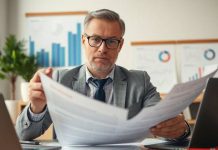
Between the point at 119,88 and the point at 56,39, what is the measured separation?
220cm

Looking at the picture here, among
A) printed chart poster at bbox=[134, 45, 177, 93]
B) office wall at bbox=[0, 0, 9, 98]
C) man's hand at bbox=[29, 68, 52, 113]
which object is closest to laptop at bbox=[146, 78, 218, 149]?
man's hand at bbox=[29, 68, 52, 113]

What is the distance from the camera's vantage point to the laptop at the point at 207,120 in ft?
2.71

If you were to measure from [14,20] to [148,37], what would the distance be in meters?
1.43

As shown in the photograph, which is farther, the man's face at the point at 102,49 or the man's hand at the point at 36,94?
the man's face at the point at 102,49

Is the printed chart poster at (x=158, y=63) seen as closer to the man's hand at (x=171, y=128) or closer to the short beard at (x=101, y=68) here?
the short beard at (x=101, y=68)

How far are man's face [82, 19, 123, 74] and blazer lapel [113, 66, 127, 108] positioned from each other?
0.22ft

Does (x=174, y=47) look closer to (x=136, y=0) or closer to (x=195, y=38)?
(x=195, y=38)

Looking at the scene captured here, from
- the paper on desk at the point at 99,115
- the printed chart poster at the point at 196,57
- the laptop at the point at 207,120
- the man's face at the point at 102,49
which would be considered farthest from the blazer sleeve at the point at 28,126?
the printed chart poster at the point at 196,57

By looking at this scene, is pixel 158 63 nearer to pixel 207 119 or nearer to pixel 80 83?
pixel 80 83

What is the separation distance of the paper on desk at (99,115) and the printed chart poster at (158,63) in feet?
8.05

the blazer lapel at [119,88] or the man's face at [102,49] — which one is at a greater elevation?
the man's face at [102,49]

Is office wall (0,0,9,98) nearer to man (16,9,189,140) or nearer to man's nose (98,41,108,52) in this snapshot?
man (16,9,189,140)

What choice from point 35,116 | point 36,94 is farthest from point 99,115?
point 35,116

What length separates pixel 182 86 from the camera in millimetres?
722
